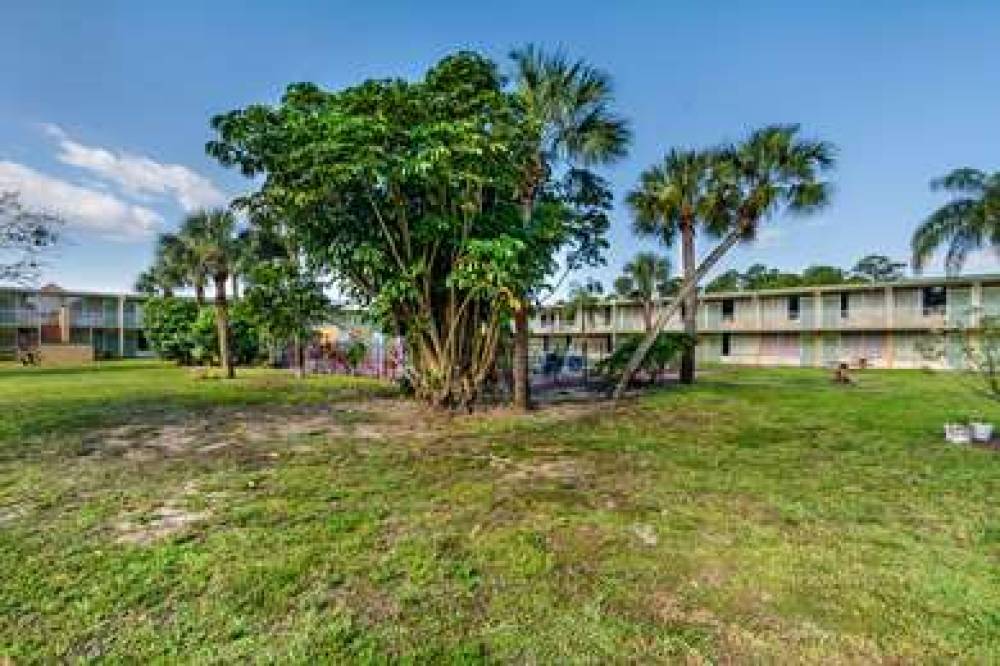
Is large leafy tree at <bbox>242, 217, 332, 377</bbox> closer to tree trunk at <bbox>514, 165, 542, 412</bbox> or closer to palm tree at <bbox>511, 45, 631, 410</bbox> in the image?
tree trunk at <bbox>514, 165, 542, 412</bbox>

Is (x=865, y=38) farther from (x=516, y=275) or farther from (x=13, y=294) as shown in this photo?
(x=13, y=294)

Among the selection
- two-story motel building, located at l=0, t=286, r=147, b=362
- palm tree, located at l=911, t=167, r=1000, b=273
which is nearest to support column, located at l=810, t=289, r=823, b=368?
palm tree, located at l=911, t=167, r=1000, b=273

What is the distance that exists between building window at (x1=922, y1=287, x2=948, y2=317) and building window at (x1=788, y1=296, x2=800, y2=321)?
656cm

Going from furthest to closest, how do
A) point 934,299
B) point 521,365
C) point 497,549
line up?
point 934,299, point 521,365, point 497,549

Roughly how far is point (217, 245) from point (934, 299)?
35246mm

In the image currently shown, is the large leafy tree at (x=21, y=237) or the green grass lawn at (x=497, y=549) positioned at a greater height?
the large leafy tree at (x=21, y=237)

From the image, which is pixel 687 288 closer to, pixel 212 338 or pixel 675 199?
pixel 675 199

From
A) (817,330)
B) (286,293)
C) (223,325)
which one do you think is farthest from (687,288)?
(817,330)

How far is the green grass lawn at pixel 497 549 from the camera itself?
9.59 ft

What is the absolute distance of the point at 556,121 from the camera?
37.8 ft

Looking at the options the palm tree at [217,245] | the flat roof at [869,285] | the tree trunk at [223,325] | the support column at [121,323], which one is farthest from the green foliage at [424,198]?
the support column at [121,323]

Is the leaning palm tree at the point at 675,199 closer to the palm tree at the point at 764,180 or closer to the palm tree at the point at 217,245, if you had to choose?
the palm tree at the point at 764,180

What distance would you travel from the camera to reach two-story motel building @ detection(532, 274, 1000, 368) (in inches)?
1135

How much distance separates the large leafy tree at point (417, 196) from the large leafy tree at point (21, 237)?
11.4 ft
